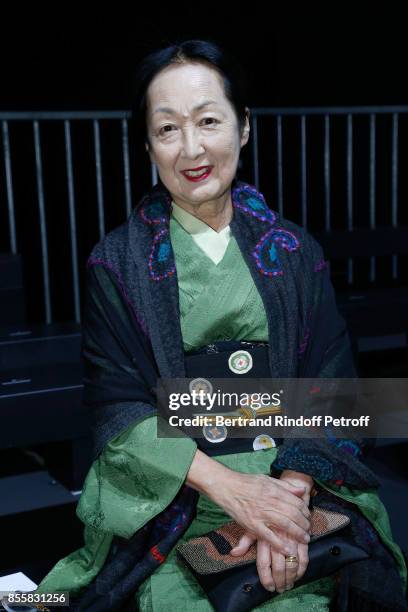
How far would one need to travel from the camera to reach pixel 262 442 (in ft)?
5.01

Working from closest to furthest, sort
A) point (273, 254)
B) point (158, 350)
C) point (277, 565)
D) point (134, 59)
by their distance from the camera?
1. point (277, 565)
2. point (158, 350)
3. point (273, 254)
4. point (134, 59)

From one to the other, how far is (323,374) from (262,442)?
16 cm

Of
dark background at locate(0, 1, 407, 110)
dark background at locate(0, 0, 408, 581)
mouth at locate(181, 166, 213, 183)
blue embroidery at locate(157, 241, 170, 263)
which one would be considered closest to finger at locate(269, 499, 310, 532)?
blue embroidery at locate(157, 241, 170, 263)

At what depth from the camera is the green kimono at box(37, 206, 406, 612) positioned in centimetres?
142

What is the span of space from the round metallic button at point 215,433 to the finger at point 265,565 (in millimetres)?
204

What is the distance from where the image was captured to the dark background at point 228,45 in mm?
4855

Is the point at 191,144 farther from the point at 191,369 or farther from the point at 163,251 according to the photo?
the point at 191,369

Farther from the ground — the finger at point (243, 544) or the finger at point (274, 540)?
the finger at point (274, 540)

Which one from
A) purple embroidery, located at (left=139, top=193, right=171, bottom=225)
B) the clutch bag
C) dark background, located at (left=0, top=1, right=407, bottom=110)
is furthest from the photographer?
dark background, located at (left=0, top=1, right=407, bottom=110)

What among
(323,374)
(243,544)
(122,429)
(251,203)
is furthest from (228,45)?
(243,544)

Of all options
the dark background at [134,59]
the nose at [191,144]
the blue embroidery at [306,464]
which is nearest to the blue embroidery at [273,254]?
the nose at [191,144]

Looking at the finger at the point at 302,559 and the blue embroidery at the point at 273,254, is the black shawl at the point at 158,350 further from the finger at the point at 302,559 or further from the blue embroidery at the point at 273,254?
the finger at the point at 302,559

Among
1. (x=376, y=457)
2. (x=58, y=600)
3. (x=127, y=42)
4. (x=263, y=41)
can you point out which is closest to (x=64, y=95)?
(x=127, y=42)

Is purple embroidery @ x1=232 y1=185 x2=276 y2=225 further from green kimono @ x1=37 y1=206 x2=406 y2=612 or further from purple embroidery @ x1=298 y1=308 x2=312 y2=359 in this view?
purple embroidery @ x1=298 y1=308 x2=312 y2=359
